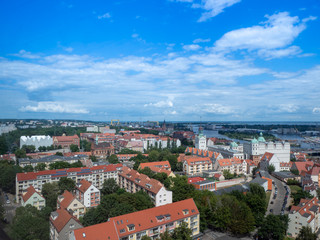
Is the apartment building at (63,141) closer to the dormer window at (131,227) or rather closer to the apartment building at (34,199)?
Answer: the apartment building at (34,199)

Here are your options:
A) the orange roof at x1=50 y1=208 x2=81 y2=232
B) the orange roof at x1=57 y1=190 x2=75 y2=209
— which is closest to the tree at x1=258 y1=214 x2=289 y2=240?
the orange roof at x1=50 y1=208 x2=81 y2=232

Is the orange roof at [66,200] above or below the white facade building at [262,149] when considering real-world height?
below

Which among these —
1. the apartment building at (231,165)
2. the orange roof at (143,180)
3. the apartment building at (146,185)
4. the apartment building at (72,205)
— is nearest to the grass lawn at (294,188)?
the apartment building at (231,165)

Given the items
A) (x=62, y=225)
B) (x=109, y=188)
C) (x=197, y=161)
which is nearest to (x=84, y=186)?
(x=109, y=188)

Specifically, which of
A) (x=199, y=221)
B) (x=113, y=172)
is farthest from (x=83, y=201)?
(x=199, y=221)

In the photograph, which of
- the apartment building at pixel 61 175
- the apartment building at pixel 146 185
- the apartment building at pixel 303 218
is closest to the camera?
the apartment building at pixel 303 218

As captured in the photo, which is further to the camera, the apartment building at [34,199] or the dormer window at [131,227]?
the apartment building at [34,199]

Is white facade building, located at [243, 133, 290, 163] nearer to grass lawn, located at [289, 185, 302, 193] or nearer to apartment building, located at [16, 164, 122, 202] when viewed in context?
grass lawn, located at [289, 185, 302, 193]

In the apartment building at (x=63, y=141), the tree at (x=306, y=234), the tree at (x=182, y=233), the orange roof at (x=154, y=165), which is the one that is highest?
the apartment building at (x=63, y=141)
